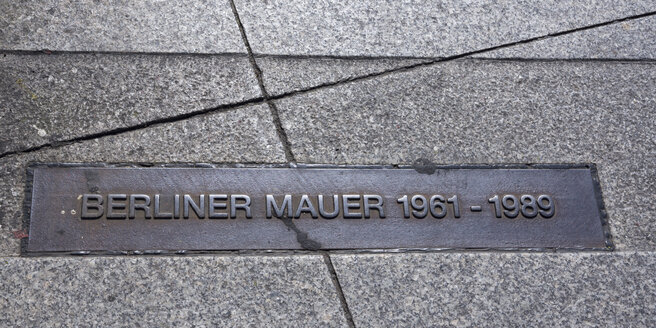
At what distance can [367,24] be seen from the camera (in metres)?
3.28

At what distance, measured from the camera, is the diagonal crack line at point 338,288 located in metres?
2.59

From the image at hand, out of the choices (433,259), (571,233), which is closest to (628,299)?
(571,233)

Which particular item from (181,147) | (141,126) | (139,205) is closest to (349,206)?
(181,147)

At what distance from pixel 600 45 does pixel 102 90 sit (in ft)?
8.59

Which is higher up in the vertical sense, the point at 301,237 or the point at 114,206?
the point at 114,206

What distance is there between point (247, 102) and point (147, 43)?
60 centimetres

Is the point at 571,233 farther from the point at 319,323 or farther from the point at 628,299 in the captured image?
the point at 319,323

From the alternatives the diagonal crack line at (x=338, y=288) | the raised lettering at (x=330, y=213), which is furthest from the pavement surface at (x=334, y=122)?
the raised lettering at (x=330, y=213)

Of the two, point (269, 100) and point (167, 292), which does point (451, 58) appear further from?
point (167, 292)

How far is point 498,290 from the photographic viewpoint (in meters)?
2.70

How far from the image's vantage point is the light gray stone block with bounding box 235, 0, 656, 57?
3.20 meters

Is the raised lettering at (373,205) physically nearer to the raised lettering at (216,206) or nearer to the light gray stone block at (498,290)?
the light gray stone block at (498,290)

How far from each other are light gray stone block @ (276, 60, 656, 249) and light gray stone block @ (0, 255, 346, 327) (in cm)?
62

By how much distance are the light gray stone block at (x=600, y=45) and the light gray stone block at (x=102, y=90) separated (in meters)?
1.38
